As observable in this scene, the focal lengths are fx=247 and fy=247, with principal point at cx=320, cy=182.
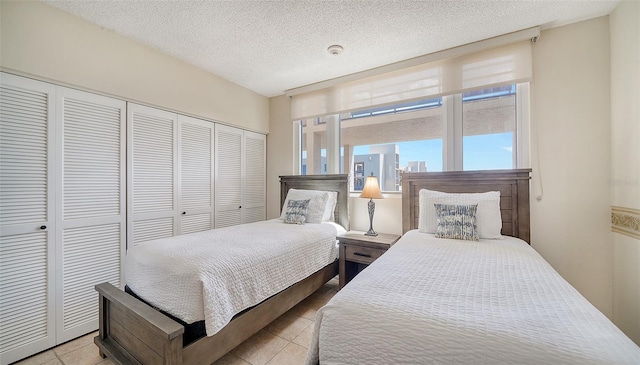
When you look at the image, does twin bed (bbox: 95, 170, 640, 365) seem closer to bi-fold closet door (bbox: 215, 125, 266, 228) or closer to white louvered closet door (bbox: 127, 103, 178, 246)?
white louvered closet door (bbox: 127, 103, 178, 246)

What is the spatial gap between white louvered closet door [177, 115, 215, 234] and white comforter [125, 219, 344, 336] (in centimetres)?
80

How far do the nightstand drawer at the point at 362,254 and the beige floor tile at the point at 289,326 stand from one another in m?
0.72

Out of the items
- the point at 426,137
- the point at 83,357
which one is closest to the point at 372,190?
the point at 426,137

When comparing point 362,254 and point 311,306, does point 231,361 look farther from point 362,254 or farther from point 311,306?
point 362,254

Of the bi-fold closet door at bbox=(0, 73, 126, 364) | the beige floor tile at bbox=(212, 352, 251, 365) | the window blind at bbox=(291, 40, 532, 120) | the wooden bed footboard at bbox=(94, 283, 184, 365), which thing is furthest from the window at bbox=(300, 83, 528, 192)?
the wooden bed footboard at bbox=(94, 283, 184, 365)

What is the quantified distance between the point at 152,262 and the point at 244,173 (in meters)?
2.07

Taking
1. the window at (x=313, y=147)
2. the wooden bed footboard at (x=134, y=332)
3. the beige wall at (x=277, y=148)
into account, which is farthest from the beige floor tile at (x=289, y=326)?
the window at (x=313, y=147)

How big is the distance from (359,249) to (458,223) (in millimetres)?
938

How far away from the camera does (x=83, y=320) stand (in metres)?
2.06

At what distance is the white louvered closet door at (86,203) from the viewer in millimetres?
1967

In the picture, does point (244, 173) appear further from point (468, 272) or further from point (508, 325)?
point (508, 325)

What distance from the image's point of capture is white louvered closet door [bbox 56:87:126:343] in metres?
1.97

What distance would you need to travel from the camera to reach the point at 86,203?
82.3 inches

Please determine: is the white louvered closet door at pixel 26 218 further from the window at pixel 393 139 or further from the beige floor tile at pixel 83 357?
the window at pixel 393 139
